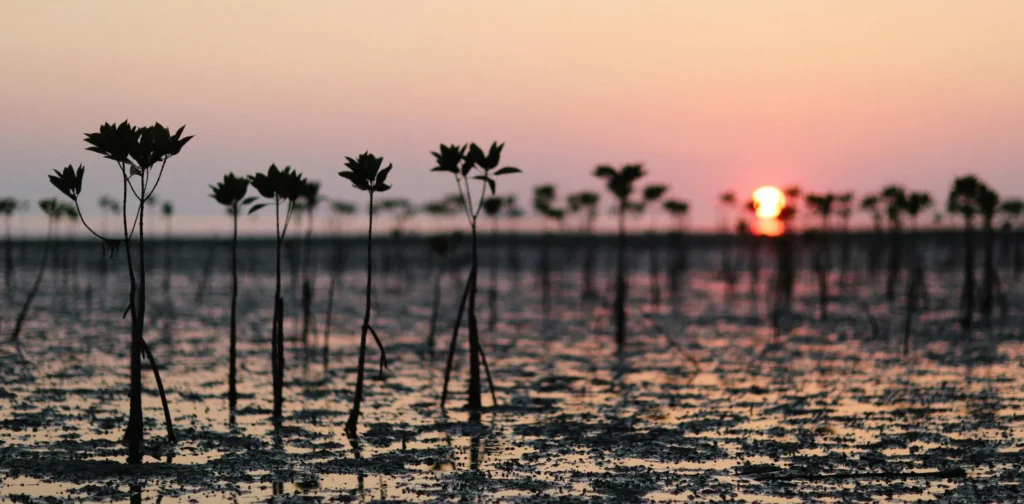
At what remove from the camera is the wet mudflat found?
418 inches

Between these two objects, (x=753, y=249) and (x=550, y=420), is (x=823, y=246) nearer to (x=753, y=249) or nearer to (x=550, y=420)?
(x=753, y=249)

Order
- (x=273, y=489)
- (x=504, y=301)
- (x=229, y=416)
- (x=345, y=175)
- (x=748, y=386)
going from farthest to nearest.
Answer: (x=504, y=301), (x=748, y=386), (x=229, y=416), (x=345, y=175), (x=273, y=489)

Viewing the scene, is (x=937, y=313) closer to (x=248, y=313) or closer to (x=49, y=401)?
(x=248, y=313)

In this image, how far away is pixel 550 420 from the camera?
14680 mm

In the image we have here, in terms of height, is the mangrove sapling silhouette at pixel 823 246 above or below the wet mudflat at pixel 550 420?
above

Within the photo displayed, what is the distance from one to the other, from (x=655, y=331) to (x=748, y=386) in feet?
30.8

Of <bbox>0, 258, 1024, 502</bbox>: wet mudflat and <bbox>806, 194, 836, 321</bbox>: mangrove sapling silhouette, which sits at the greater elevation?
<bbox>806, 194, 836, 321</bbox>: mangrove sapling silhouette

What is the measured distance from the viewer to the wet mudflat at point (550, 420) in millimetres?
10617

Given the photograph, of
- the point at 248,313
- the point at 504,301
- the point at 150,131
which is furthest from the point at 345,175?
the point at 504,301

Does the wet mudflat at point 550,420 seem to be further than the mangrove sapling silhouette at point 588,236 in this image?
No

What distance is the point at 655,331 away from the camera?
89.0 feet

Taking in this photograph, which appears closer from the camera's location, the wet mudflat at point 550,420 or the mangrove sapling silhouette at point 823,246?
the wet mudflat at point 550,420

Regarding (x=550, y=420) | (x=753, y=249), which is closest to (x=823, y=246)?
(x=753, y=249)

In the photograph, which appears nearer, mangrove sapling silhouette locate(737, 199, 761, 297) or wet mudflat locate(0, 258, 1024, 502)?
wet mudflat locate(0, 258, 1024, 502)
